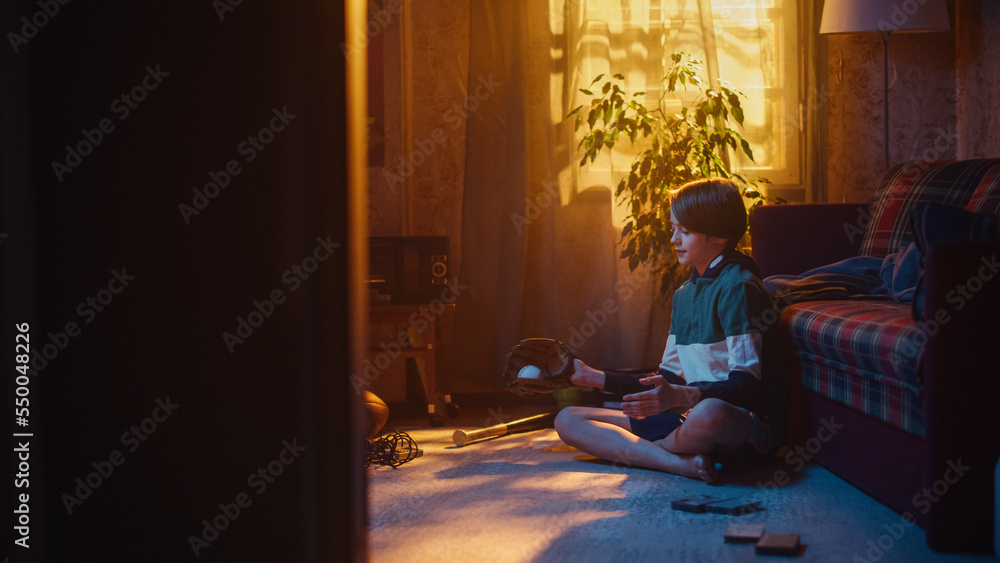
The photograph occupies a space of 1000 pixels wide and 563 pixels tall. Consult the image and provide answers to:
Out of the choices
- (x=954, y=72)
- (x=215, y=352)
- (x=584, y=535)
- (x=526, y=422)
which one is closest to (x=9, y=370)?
(x=215, y=352)

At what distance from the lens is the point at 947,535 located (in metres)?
1.33

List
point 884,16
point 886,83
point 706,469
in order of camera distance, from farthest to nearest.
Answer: point 886,83
point 884,16
point 706,469

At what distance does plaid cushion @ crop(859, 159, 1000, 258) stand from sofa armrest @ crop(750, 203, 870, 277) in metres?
0.06

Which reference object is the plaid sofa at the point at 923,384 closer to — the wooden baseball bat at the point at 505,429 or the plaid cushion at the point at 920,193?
the plaid cushion at the point at 920,193

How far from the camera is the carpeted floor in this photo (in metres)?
1.36

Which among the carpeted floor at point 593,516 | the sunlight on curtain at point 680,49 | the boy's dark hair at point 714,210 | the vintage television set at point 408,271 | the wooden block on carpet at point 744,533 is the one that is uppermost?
the sunlight on curtain at point 680,49

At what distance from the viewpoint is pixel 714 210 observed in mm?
1957

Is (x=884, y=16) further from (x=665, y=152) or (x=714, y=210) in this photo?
(x=714, y=210)

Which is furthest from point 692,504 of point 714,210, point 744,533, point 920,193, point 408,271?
point 408,271

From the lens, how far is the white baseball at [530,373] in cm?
190

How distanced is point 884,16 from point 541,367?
6.89ft

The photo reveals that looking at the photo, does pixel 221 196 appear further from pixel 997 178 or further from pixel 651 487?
pixel 997 178

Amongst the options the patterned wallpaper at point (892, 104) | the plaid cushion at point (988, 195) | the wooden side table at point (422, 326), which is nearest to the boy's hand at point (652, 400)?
the plaid cushion at point (988, 195)

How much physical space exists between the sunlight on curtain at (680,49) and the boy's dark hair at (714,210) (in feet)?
4.39
